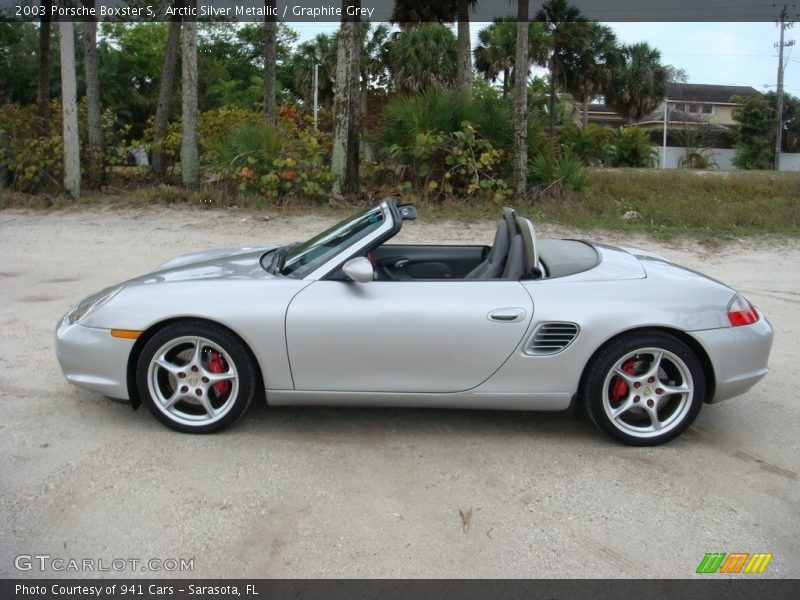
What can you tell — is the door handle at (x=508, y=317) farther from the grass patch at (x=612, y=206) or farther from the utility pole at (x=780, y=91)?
the utility pole at (x=780, y=91)

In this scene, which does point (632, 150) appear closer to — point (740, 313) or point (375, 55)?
point (375, 55)

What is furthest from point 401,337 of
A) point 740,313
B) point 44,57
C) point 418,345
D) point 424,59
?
point 424,59

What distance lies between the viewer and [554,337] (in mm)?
3879

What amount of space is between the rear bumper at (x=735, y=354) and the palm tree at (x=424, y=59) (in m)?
27.8

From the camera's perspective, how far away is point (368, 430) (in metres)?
4.23

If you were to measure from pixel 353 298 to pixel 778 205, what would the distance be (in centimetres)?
1263

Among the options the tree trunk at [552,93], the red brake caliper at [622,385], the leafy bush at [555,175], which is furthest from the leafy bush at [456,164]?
the tree trunk at [552,93]

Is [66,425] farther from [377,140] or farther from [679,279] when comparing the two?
[377,140]

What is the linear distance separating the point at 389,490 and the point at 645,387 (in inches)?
58.3

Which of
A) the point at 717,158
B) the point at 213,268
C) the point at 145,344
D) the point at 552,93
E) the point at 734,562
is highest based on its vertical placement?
the point at 552,93

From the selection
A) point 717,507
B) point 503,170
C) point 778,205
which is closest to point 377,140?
point 503,170

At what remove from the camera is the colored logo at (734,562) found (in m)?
2.94
